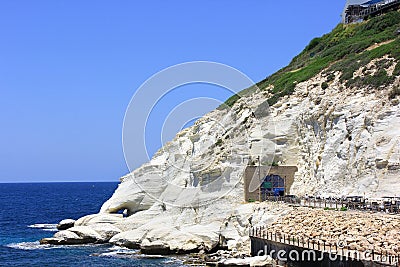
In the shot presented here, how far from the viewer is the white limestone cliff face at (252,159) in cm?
4134

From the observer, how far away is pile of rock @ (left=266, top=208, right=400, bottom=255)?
28.5 meters

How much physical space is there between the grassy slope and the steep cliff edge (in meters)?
0.18

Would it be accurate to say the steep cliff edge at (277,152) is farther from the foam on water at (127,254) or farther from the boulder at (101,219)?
the foam on water at (127,254)

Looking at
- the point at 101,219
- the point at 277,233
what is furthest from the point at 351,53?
the point at 277,233

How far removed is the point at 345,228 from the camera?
3203 cm

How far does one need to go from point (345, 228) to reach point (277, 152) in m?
20.2

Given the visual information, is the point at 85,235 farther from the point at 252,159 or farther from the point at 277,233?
the point at 277,233

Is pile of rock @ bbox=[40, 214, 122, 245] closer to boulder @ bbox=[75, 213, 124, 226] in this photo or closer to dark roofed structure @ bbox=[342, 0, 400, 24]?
boulder @ bbox=[75, 213, 124, 226]

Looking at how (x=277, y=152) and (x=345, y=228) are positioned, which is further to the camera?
(x=277, y=152)

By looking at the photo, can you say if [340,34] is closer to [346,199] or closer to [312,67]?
[312,67]

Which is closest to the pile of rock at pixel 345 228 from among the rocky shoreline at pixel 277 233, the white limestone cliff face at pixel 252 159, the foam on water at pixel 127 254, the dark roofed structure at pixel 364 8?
the rocky shoreline at pixel 277 233

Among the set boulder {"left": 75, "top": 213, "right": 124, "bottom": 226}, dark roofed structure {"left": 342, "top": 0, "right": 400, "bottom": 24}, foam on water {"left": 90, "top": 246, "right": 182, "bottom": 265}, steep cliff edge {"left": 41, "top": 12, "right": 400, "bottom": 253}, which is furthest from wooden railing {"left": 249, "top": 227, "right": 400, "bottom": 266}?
dark roofed structure {"left": 342, "top": 0, "right": 400, "bottom": 24}

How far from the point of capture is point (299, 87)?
5803 cm

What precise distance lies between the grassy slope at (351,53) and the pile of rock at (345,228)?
1518 centimetres
